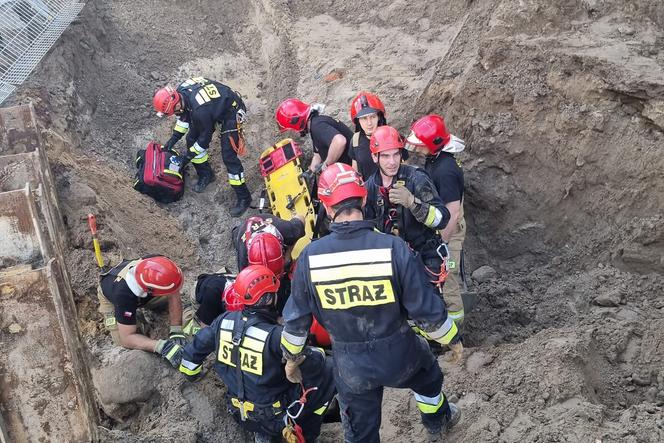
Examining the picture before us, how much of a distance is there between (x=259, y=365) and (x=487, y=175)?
382 centimetres

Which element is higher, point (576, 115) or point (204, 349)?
point (576, 115)

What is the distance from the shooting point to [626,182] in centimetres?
615

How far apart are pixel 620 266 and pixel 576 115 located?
158 cm

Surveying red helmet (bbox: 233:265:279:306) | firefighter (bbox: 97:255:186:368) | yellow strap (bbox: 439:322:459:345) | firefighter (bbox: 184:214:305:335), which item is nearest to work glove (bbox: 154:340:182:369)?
firefighter (bbox: 97:255:186:368)

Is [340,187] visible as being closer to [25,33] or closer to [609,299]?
[609,299]

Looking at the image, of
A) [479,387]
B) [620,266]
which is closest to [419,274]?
[479,387]

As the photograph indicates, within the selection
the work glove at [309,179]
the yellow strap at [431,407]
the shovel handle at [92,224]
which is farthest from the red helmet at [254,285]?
the work glove at [309,179]

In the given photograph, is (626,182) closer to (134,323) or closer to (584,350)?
(584,350)

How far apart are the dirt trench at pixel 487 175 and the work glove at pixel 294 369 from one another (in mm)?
1020

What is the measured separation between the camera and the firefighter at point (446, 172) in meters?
5.81

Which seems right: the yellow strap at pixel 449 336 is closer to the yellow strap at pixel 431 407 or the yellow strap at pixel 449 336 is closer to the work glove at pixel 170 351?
the yellow strap at pixel 431 407

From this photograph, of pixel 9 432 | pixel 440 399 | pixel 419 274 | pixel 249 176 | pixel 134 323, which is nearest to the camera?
pixel 419 274

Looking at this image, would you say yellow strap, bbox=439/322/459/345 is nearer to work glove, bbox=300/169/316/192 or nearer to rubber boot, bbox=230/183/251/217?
work glove, bbox=300/169/316/192

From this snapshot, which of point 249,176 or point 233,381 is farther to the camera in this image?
point 249,176
